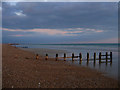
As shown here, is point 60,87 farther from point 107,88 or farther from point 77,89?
point 107,88

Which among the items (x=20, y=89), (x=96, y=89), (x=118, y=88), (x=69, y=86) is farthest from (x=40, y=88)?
(x=118, y=88)

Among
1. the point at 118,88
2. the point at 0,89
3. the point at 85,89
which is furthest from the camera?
the point at 118,88

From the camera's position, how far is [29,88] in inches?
248

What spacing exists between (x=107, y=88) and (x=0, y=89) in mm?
5878

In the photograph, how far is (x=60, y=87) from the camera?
6625mm

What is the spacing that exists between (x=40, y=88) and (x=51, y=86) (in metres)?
0.67

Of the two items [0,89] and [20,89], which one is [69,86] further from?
[0,89]

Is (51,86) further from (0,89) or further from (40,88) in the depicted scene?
(0,89)

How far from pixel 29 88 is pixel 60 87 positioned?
169 cm

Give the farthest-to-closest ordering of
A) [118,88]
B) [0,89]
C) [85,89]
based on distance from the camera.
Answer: [118,88] < [85,89] < [0,89]

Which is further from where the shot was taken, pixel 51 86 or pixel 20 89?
pixel 51 86

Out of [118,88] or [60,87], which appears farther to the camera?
[118,88]

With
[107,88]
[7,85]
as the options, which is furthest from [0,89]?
[107,88]

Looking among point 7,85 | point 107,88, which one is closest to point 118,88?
point 107,88
